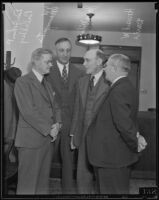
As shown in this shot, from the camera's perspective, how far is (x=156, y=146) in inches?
90.7

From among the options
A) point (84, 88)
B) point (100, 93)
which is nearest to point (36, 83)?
point (84, 88)

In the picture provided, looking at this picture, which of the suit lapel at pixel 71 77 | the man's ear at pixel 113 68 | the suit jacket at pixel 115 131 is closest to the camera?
the suit jacket at pixel 115 131

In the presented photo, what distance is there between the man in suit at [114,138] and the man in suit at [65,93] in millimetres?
161

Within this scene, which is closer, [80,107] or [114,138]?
[114,138]

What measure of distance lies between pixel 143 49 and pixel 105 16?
0.35 meters

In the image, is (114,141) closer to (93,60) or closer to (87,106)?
(87,106)

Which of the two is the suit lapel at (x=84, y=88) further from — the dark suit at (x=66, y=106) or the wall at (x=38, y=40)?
the wall at (x=38, y=40)

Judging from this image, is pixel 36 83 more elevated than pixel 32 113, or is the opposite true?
pixel 36 83

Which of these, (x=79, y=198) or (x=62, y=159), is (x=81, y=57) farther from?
(x=79, y=198)

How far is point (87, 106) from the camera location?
2295 mm

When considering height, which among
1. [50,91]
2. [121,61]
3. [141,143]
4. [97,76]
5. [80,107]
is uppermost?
[121,61]

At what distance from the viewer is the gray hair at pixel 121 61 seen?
2229 mm

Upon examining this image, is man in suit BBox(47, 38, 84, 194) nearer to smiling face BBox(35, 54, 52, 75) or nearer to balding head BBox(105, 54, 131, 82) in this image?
smiling face BBox(35, 54, 52, 75)

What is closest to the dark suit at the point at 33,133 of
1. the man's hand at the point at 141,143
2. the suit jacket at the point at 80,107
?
the suit jacket at the point at 80,107
